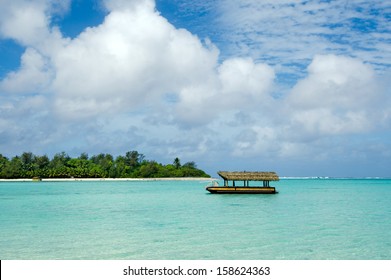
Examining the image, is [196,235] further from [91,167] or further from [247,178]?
[91,167]

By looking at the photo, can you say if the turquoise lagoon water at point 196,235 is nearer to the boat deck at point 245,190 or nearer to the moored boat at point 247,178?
the moored boat at point 247,178

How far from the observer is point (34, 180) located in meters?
129

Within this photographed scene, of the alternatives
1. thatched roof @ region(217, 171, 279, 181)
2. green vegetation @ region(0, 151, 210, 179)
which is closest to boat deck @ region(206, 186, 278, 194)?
thatched roof @ region(217, 171, 279, 181)

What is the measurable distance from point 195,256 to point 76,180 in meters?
124

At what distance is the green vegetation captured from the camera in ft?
432

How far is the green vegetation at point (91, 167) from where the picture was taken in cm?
13175

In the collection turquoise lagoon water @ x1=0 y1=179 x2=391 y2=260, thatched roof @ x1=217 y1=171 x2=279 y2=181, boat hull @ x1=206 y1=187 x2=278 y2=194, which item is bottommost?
turquoise lagoon water @ x1=0 y1=179 x2=391 y2=260

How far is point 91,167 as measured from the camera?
142 m

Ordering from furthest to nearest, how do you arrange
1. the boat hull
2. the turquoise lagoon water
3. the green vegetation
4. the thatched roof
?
1. the green vegetation
2. the boat hull
3. the thatched roof
4. the turquoise lagoon water

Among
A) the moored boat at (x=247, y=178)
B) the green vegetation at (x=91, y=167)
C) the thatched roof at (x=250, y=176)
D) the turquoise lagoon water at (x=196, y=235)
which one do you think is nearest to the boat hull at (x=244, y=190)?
the moored boat at (x=247, y=178)

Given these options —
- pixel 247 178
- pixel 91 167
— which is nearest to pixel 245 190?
pixel 247 178

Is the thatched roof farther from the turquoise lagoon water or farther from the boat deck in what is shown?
the turquoise lagoon water
